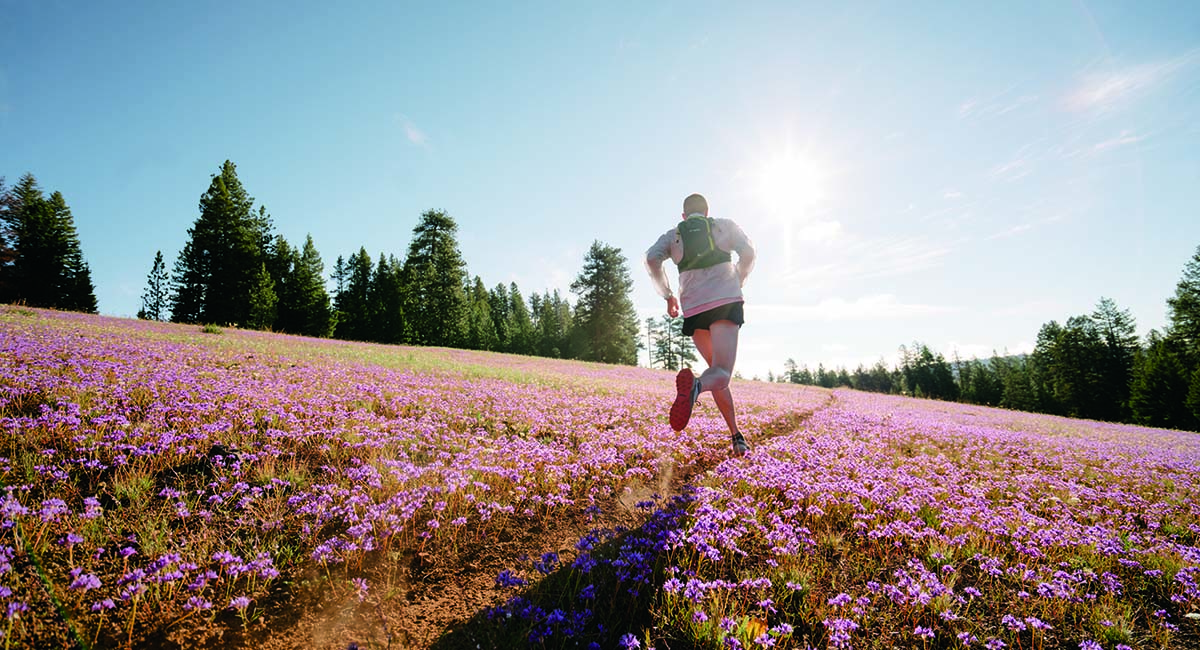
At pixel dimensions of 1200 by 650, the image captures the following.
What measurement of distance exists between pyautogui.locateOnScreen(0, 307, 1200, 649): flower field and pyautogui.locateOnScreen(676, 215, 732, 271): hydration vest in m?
2.74

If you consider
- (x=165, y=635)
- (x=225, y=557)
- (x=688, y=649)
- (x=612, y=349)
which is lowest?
(x=688, y=649)

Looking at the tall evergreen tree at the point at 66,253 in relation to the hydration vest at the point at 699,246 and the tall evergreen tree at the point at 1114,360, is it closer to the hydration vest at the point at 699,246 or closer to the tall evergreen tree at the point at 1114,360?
the hydration vest at the point at 699,246

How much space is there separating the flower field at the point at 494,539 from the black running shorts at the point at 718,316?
195 centimetres

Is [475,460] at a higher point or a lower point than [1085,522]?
higher

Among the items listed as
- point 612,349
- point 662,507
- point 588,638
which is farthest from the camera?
point 612,349

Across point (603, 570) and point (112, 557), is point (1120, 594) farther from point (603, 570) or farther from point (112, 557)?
point (112, 557)

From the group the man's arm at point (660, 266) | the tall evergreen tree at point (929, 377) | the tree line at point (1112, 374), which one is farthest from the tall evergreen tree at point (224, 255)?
the tall evergreen tree at point (929, 377)

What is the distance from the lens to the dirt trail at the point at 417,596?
2379 mm

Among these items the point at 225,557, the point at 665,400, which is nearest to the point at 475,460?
the point at 225,557

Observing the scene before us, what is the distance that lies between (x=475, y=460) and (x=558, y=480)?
0.99 metres

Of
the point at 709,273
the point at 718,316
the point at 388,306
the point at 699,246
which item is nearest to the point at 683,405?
the point at 718,316

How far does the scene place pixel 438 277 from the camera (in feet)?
147

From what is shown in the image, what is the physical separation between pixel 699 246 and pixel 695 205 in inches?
28.3

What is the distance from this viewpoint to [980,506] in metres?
4.96
